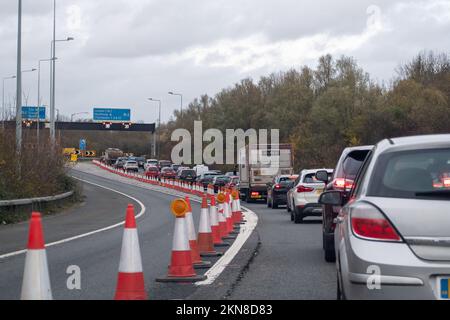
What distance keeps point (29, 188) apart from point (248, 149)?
66.5 ft

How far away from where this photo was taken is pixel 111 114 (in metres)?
93.1

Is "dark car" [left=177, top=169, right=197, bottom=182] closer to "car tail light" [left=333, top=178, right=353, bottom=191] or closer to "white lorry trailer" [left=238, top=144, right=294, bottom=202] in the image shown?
"white lorry trailer" [left=238, top=144, right=294, bottom=202]

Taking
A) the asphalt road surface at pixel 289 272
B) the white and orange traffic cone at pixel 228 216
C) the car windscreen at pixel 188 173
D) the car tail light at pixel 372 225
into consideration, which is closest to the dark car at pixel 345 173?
the asphalt road surface at pixel 289 272

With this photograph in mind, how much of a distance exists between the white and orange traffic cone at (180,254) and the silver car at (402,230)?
4326 mm

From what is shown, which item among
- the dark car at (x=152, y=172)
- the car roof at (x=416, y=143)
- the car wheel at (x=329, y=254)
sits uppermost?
the car roof at (x=416, y=143)

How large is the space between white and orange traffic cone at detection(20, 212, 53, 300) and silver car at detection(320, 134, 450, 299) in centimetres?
221

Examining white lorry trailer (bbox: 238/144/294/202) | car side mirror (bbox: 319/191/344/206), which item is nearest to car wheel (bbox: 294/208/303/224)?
car side mirror (bbox: 319/191/344/206)

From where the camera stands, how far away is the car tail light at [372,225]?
6258mm

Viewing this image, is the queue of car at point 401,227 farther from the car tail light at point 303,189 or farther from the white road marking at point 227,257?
the car tail light at point 303,189

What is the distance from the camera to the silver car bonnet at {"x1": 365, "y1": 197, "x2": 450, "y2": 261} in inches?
242

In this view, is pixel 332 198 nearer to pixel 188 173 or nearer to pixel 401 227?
pixel 401 227

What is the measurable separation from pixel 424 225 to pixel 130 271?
318 centimetres
